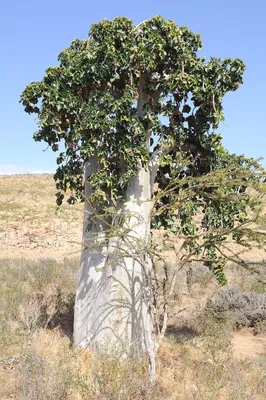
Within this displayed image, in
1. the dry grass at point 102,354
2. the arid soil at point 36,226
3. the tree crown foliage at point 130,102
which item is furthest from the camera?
the arid soil at point 36,226

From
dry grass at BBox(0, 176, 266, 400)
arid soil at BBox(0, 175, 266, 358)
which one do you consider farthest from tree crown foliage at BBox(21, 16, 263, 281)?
arid soil at BBox(0, 175, 266, 358)

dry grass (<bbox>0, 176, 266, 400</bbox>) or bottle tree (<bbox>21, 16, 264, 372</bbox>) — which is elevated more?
bottle tree (<bbox>21, 16, 264, 372</bbox>)

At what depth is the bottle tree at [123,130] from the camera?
733 cm

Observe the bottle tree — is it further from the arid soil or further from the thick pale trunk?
the arid soil

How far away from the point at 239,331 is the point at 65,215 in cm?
2137

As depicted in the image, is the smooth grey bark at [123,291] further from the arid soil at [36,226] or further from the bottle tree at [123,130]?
the arid soil at [36,226]

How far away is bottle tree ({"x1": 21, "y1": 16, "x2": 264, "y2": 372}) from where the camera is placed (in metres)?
7.33

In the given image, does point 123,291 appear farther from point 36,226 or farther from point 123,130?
point 36,226

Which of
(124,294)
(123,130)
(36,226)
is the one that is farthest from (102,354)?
(36,226)

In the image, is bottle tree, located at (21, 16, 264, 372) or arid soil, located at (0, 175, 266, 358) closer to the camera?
bottle tree, located at (21, 16, 264, 372)

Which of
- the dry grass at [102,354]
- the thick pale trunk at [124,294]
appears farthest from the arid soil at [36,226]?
the thick pale trunk at [124,294]

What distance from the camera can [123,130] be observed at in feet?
24.4

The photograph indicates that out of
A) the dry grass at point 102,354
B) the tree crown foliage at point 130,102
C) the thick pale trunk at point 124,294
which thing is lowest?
the dry grass at point 102,354

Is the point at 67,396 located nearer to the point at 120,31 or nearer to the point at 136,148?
the point at 136,148
